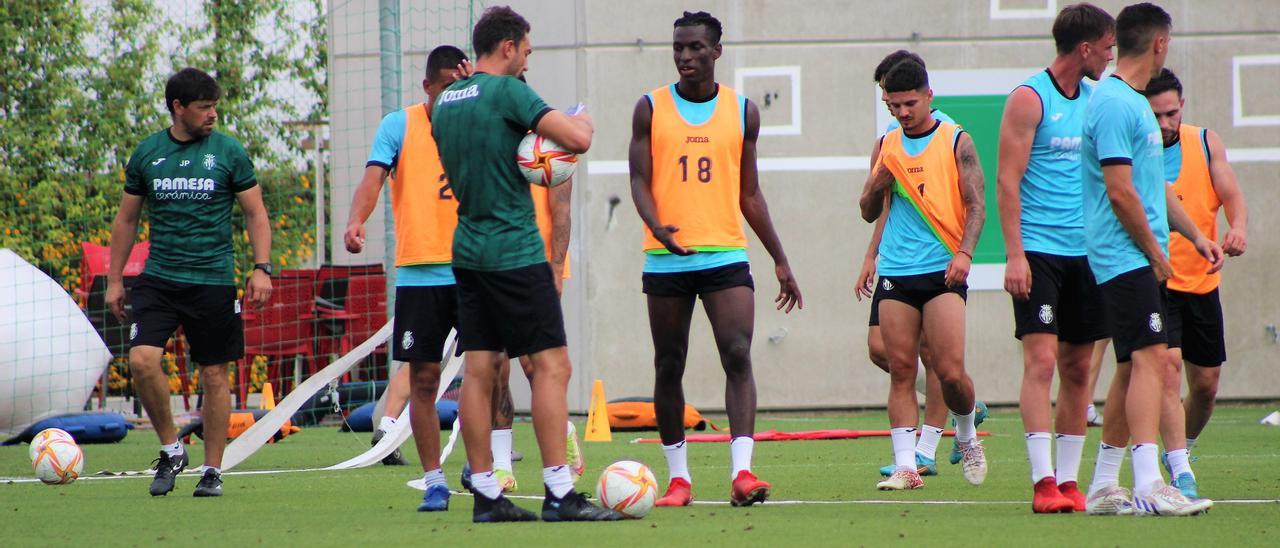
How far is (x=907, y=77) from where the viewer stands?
24.3ft

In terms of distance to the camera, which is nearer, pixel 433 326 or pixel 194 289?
pixel 433 326

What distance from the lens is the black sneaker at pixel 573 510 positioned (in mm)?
5773

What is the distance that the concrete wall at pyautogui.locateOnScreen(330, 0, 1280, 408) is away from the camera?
1608cm

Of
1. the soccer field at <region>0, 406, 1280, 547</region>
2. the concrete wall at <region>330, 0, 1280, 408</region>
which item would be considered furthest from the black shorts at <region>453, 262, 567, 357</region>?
the concrete wall at <region>330, 0, 1280, 408</region>

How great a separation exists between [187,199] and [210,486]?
1.52m

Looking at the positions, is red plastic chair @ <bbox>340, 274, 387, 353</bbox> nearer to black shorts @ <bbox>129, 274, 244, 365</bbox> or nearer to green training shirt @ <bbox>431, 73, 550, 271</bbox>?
black shorts @ <bbox>129, 274, 244, 365</bbox>

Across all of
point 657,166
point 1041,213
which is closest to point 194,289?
point 657,166

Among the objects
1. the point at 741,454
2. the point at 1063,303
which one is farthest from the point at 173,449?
the point at 1063,303

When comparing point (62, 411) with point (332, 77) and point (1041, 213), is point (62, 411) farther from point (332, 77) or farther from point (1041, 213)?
point (1041, 213)

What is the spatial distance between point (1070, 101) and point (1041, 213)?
47 cm

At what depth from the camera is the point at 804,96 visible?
638 inches

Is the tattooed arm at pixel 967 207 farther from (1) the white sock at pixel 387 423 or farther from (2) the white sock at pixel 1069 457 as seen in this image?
(1) the white sock at pixel 387 423

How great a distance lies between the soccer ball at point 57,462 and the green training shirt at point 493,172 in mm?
3309

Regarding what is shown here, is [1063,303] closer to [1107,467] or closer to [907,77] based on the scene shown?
[1107,467]
